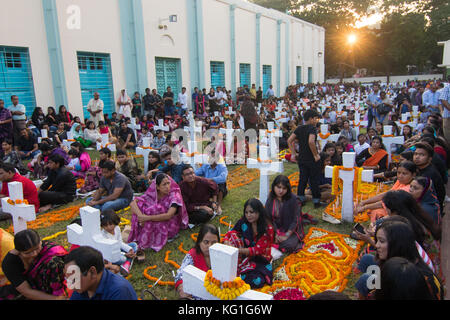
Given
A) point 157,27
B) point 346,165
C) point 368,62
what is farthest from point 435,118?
point 368,62

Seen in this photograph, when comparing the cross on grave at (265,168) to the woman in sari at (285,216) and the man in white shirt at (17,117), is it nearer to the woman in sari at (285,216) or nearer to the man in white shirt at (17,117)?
the woman in sari at (285,216)

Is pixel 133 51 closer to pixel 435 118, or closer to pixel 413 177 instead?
pixel 435 118

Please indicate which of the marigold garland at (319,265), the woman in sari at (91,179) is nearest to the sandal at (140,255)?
the marigold garland at (319,265)

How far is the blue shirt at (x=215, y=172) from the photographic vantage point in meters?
5.73

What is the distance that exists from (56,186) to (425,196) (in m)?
5.84

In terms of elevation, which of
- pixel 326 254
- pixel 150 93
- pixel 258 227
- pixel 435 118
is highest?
pixel 150 93

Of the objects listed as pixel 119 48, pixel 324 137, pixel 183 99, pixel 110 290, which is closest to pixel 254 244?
pixel 110 290

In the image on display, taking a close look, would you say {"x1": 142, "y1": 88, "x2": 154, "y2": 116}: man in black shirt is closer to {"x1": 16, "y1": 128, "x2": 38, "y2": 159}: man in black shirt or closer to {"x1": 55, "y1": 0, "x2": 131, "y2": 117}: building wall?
{"x1": 55, "y1": 0, "x2": 131, "y2": 117}: building wall

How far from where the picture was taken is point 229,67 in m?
A: 20.0

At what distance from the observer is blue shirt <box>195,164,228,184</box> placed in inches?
226

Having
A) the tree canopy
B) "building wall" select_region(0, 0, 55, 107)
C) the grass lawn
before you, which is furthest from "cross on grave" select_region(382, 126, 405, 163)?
the tree canopy

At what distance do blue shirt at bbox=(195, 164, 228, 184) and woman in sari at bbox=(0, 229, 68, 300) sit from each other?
308 cm
